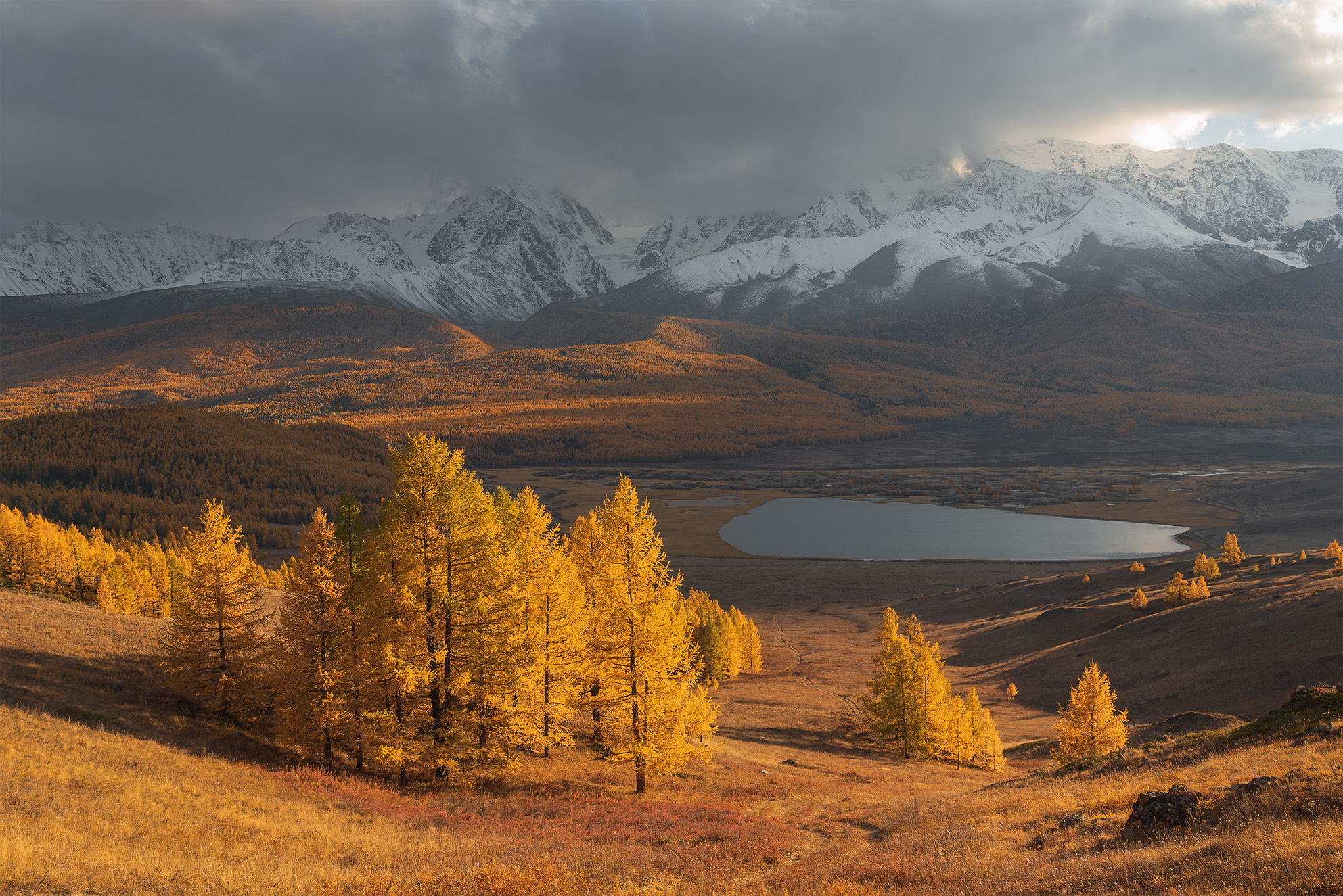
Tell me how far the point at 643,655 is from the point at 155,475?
184 meters

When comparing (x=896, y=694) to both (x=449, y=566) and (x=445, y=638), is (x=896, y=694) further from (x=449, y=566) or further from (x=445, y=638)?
(x=449, y=566)

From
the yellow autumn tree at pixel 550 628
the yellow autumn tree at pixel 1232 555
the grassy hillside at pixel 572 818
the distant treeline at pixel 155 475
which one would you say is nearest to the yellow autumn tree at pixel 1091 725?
the grassy hillside at pixel 572 818

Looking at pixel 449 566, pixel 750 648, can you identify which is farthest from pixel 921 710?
pixel 449 566

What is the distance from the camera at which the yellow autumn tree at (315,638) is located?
25.8 metres

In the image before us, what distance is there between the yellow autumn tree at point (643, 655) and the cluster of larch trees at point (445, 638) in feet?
0.22

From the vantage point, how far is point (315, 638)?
87.9ft

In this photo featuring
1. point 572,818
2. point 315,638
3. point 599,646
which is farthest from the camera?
point 599,646

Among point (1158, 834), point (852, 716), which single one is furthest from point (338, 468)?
point (1158, 834)

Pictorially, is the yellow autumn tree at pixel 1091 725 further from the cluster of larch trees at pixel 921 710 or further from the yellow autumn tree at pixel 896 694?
the yellow autumn tree at pixel 896 694

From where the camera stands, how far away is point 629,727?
2755 cm

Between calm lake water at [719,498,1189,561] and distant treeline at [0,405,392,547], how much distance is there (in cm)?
8993

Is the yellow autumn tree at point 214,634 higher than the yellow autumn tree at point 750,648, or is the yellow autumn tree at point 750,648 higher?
the yellow autumn tree at point 214,634

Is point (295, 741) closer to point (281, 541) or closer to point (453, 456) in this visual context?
point (453, 456)

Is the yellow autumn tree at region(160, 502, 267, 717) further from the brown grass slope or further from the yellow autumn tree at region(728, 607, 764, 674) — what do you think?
the brown grass slope
